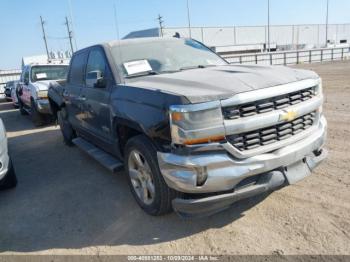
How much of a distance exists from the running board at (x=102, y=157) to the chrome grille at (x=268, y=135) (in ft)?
5.97

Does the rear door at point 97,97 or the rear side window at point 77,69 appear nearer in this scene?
the rear door at point 97,97

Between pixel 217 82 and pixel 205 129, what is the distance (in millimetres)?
603

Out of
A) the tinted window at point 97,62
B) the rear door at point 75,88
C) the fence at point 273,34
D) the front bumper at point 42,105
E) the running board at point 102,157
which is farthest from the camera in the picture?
the fence at point 273,34

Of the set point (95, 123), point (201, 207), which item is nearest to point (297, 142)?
point (201, 207)

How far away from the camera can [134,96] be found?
11.2ft

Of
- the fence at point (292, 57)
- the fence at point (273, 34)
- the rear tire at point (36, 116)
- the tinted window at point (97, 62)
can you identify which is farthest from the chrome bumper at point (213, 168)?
the fence at point (273, 34)

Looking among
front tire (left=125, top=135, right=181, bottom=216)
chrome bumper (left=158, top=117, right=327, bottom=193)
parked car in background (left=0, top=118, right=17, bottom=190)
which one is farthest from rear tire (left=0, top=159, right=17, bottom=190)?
chrome bumper (left=158, top=117, right=327, bottom=193)

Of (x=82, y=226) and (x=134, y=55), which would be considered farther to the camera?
(x=134, y=55)

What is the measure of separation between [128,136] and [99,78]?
873 millimetres

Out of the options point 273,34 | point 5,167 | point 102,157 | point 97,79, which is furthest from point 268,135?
point 273,34

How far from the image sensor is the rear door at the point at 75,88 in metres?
5.24

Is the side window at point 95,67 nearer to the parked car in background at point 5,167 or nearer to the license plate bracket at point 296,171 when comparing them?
the parked car in background at point 5,167

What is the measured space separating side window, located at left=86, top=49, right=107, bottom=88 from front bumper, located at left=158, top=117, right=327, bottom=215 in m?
1.69

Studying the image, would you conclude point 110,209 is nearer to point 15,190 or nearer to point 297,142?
point 15,190
